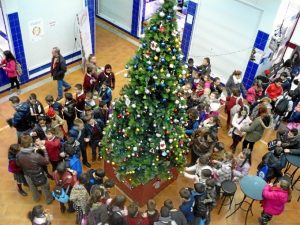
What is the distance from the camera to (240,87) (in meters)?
8.72

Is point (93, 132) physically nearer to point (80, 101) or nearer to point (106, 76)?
point (80, 101)

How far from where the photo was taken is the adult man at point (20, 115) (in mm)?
6883

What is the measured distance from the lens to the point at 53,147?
6316mm

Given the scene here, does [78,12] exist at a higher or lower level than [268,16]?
lower

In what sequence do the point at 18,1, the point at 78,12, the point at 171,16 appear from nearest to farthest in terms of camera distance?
the point at 171,16, the point at 18,1, the point at 78,12

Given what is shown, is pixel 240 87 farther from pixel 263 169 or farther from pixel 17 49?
pixel 17 49

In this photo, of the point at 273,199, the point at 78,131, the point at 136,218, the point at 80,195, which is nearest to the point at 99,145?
the point at 78,131

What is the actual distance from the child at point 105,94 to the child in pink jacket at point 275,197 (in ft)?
13.3

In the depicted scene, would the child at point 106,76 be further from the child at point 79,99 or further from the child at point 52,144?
the child at point 52,144

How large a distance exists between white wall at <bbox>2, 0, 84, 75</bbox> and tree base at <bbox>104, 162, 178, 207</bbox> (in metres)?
4.37

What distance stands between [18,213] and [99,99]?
3.01 meters

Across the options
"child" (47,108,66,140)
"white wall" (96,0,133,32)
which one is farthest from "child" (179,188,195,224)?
"white wall" (96,0,133,32)

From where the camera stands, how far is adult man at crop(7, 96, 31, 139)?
6.88 meters

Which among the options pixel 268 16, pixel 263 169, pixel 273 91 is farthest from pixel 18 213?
pixel 268 16
